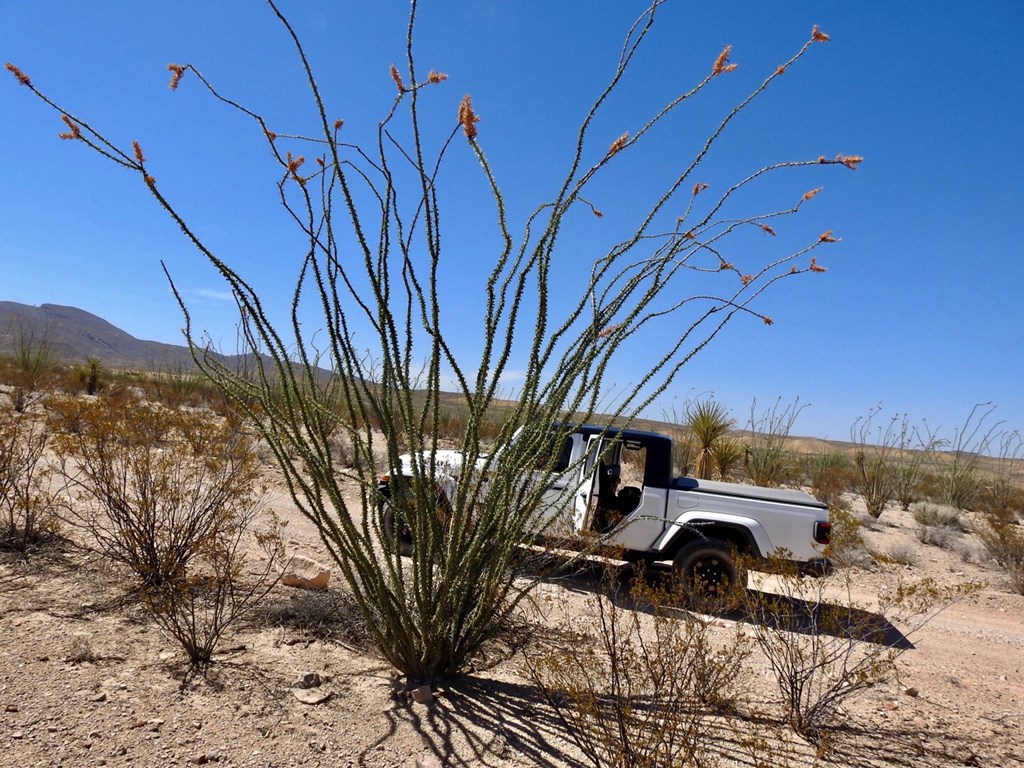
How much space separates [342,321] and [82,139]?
135 centimetres

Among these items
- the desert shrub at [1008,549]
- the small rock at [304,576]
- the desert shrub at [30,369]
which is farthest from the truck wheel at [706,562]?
the desert shrub at [30,369]

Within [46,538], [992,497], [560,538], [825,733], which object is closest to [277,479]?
[46,538]

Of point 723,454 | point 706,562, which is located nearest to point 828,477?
point 723,454

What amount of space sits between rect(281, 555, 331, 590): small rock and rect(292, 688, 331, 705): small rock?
5.53ft

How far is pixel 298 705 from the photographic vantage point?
3117 mm

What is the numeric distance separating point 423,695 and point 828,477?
15115 mm

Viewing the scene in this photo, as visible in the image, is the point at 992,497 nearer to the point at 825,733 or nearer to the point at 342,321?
the point at 825,733

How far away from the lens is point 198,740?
2721 millimetres

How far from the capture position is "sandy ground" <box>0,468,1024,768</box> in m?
2.71

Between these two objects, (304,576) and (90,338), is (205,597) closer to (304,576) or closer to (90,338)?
(304,576)

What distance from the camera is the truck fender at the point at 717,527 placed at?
6.06 metres

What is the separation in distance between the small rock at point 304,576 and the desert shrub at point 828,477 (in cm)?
1049

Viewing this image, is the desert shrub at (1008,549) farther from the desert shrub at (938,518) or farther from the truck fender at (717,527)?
the truck fender at (717,527)

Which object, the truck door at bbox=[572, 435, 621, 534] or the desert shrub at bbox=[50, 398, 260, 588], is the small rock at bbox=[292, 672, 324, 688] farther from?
the truck door at bbox=[572, 435, 621, 534]
